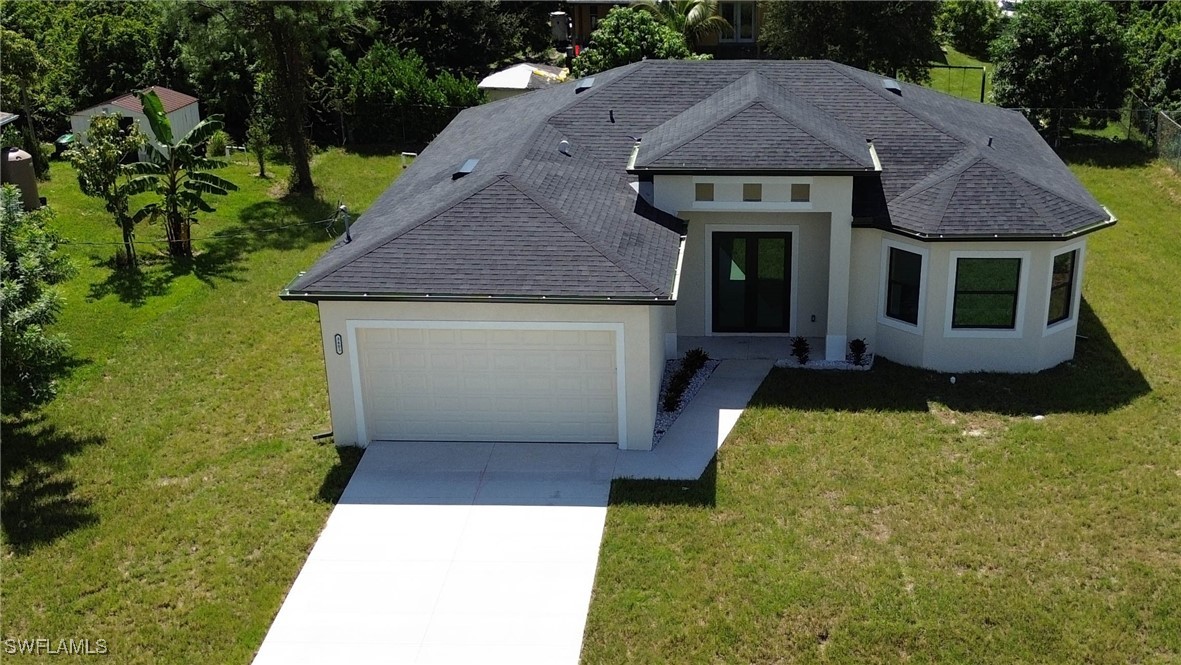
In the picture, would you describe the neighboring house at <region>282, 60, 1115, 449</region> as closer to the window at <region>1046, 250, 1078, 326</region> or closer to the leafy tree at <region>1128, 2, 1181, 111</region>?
the window at <region>1046, 250, 1078, 326</region>

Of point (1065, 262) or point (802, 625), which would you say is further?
point (1065, 262)

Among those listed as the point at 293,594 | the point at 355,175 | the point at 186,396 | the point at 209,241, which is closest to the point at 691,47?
the point at 355,175

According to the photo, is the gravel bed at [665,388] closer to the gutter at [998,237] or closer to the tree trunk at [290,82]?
the gutter at [998,237]

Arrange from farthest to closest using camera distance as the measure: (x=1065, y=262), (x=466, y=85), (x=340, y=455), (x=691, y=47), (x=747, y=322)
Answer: (x=691, y=47) → (x=466, y=85) → (x=747, y=322) → (x=1065, y=262) → (x=340, y=455)

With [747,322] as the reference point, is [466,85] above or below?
above

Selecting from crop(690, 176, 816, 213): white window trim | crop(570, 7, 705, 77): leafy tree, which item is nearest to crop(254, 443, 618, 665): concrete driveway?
crop(690, 176, 816, 213): white window trim

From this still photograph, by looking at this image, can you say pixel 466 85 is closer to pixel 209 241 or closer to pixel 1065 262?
pixel 209 241
